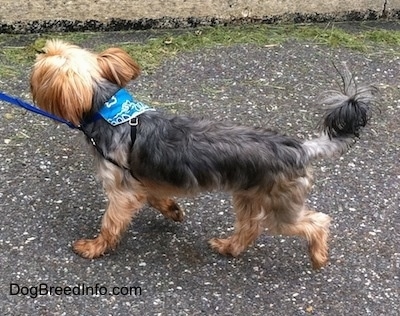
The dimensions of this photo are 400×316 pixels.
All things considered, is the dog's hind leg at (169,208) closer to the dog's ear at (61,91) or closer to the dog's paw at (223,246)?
the dog's paw at (223,246)

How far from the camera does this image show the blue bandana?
3.93 meters

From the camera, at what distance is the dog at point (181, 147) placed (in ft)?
12.5

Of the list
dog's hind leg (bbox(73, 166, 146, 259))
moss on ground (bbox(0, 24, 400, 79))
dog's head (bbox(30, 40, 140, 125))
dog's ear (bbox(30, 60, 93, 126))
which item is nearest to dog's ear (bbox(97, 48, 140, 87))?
dog's head (bbox(30, 40, 140, 125))

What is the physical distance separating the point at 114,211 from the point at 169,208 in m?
0.46

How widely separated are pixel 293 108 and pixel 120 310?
262 centimetres

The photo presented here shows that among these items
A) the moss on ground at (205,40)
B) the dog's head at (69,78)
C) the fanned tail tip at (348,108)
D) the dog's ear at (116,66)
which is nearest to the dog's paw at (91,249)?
the dog's head at (69,78)

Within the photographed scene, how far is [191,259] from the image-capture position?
13.9 feet

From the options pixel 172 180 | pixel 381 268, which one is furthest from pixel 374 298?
pixel 172 180

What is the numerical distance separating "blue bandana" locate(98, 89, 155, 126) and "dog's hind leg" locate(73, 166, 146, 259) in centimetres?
29

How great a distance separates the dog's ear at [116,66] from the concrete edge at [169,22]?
2954mm

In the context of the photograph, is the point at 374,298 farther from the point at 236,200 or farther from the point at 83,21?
the point at 83,21

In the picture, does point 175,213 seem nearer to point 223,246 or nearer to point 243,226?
point 223,246

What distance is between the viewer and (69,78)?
376 cm

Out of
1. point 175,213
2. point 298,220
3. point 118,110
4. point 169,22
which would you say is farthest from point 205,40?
point 298,220
